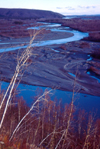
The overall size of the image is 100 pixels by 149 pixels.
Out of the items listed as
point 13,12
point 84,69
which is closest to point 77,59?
point 84,69

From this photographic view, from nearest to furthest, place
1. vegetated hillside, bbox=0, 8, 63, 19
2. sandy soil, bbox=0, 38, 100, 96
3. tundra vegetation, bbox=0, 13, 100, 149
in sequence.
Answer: tundra vegetation, bbox=0, 13, 100, 149, sandy soil, bbox=0, 38, 100, 96, vegetated hillside, bbox=0, 8, 63, 19

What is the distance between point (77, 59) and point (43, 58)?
3.23m

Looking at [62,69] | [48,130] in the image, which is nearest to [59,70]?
[62,69]

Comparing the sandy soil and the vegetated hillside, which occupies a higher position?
the vegetated hillside

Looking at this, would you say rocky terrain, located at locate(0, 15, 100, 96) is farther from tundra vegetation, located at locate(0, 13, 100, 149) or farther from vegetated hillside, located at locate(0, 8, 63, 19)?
vegetated hillside, located at locate(0, 8, 63, 19)

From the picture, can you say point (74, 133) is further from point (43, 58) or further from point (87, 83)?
point (43, 58)

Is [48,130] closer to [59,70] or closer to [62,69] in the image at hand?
[59,70]

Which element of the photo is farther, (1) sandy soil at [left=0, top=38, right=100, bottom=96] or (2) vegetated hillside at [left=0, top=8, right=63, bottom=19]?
(2) vegetated hillside at [left=0, top=8, right=63, bottom=19]

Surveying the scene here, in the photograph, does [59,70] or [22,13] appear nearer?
[59,70]

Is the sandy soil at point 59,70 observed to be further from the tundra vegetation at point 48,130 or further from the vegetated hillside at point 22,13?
the vegetated hillside at point 22,13

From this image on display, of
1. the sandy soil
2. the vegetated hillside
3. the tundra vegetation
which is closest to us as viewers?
the tundra vegetation

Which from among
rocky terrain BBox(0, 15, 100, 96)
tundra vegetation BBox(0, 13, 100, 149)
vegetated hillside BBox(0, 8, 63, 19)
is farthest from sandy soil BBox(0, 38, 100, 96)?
vegetated hillside BBox(0, 8, 63, 19)

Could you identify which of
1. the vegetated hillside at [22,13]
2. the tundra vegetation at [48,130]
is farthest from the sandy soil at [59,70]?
the vegetated hillside at [22,13]

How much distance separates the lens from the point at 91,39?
27.0 m
